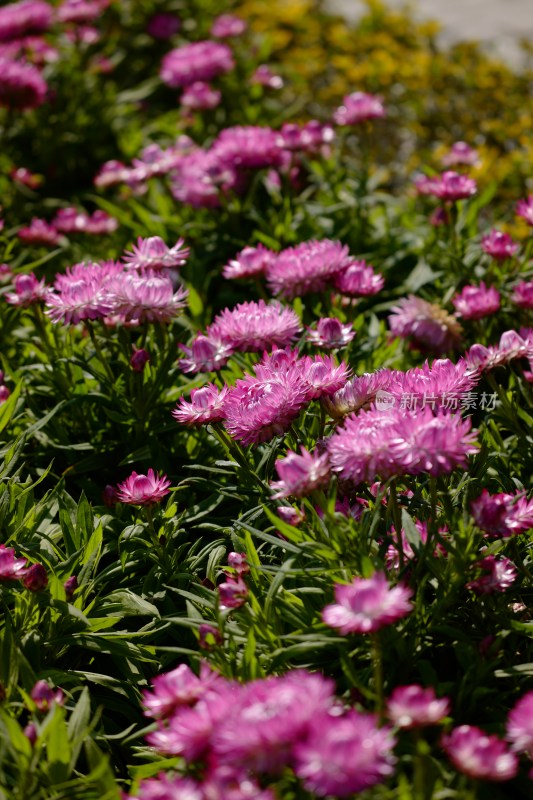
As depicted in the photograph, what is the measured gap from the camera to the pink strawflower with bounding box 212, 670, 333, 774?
1324 millimetres

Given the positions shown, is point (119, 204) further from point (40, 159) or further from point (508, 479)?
point (508, 479)

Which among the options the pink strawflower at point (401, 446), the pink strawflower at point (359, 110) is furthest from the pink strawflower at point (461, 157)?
the pink strawflower at point (401, 446)

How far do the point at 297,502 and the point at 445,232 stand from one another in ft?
5.44

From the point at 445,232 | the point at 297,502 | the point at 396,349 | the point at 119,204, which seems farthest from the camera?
the point at 119,204

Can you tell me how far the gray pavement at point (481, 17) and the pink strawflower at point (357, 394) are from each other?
14.6 ft

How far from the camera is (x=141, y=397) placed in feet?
8.85

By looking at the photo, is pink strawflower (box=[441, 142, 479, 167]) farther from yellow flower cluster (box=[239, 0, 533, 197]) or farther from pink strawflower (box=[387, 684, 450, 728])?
pink strawflower (box=[387, 684, 450, 728])

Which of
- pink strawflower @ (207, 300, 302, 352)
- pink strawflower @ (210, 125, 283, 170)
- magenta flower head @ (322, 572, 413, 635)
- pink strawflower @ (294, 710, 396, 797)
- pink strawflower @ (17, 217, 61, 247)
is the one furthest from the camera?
pink strawflower @ (210, 125, 283, 170)

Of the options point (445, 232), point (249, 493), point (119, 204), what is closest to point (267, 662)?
point (249, 493)

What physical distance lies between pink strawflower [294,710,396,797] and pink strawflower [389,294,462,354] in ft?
5.59

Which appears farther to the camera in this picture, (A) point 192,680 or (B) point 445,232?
(B) point 445,232

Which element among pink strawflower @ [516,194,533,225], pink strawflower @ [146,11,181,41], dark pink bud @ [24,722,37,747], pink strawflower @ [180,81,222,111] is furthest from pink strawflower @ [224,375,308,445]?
pink strawflower @ [146,11,181,41]

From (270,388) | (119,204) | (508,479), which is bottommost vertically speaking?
(119,204)

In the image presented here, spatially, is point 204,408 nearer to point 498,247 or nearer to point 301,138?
point 498,247
